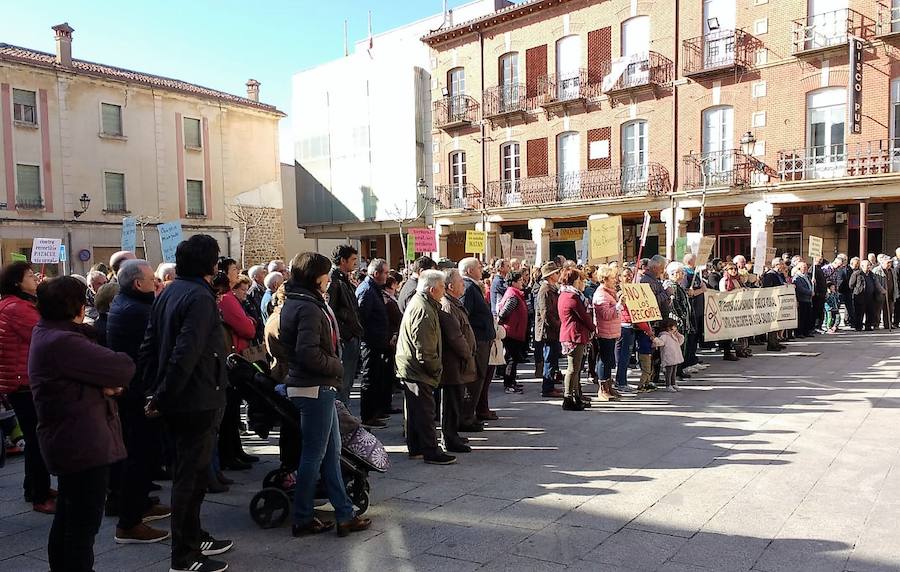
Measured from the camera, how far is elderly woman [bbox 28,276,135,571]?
Answer: 3.40 m

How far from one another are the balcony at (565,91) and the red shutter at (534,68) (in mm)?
243

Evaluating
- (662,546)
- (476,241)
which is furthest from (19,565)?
(476,241)

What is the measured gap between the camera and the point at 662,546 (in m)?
4.18

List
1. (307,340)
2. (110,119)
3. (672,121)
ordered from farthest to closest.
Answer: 1. (110,119)
2. (672,121)
3. (307,340)

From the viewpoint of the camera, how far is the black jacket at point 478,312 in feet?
24.5

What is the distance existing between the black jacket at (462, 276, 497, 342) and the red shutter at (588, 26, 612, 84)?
20.0m

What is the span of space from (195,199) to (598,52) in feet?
67.0

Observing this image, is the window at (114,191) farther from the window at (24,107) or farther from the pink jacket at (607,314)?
the pink jacket at (607,314)

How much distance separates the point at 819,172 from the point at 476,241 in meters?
11.7

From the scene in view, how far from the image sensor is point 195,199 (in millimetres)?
32656

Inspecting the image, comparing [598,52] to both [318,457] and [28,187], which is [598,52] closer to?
[28,187]

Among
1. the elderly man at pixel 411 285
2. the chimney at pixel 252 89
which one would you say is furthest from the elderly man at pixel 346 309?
the chimney at pixel 252 89

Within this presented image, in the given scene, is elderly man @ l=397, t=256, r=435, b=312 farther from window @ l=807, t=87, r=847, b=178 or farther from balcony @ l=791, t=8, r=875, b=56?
balcony @ l=791, t=8, r=875, b=56

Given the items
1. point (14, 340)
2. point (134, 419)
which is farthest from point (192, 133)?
point (134, 419)
